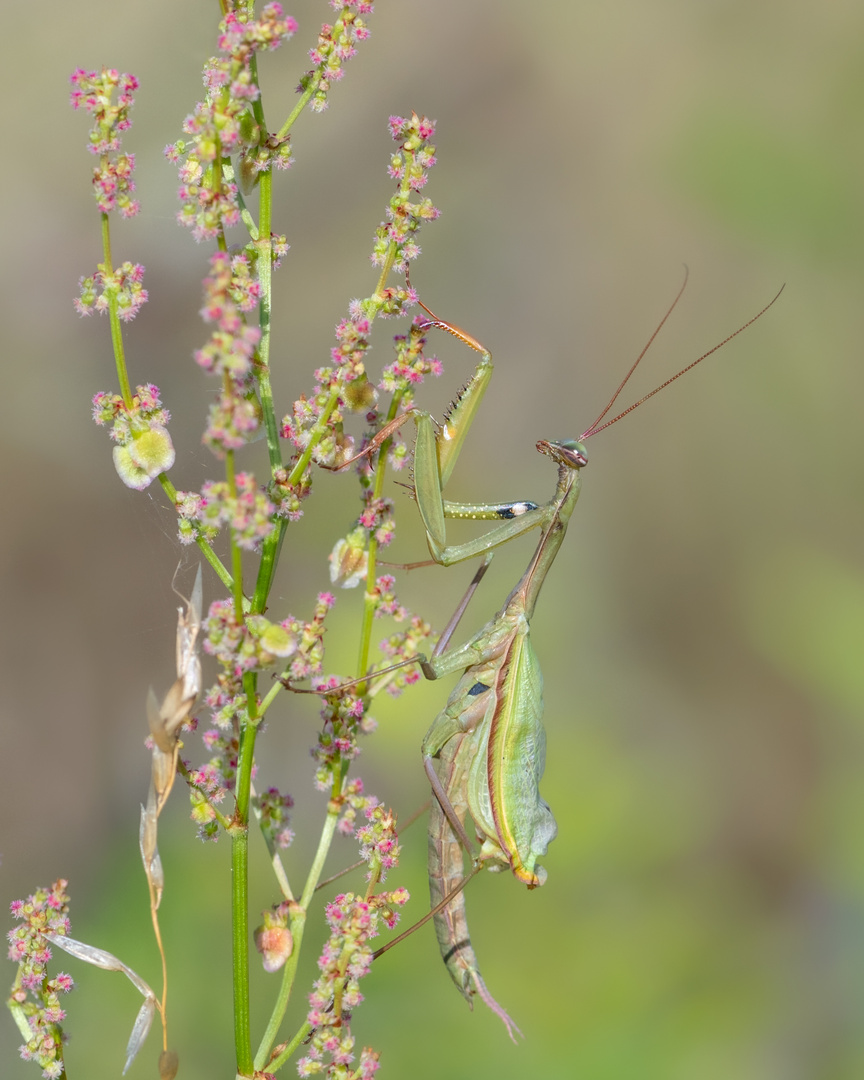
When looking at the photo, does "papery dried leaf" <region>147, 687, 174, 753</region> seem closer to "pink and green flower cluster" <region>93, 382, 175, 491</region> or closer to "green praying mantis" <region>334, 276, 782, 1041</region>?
"pink and green flower cluster" <region>93, 382, 175, 491</region>

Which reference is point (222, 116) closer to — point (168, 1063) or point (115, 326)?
point (115, 326)

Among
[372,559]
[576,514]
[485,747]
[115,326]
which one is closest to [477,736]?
[485,747]

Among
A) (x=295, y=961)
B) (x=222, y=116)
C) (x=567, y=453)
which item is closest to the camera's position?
(x=222, y=116)

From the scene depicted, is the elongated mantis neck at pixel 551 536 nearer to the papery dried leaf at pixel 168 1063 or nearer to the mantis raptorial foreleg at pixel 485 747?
the mantis raptorial foreleg at pixel 485 747

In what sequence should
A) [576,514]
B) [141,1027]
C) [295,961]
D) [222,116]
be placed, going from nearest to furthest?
[222,116]
[141,1027]
[295,961]
[576,514]

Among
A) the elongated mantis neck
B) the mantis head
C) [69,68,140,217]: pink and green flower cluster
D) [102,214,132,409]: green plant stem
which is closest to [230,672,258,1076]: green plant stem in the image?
[102,214,132,409]: green plant stem

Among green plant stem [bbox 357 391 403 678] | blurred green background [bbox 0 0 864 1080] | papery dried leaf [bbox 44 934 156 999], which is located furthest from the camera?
blurred green background [bbox 0 0 864 1080]

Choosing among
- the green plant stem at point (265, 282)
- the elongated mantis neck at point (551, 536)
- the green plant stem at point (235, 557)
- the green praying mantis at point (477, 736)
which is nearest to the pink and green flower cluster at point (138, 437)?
the green plant stem at point (265, 282)
